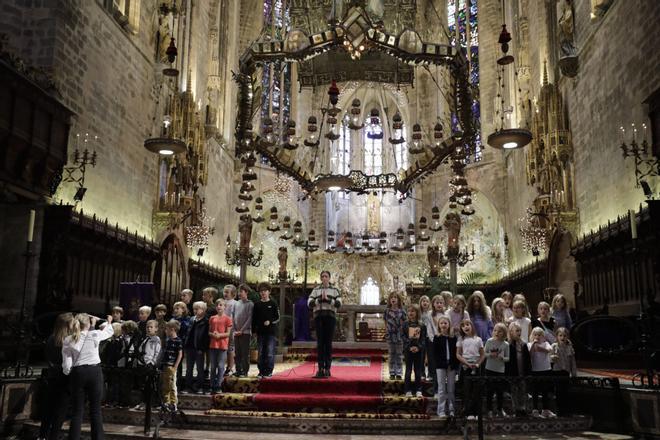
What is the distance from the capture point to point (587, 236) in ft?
48.0

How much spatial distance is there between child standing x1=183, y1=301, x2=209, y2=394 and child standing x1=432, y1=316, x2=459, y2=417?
3.30m

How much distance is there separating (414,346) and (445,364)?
2.46ft

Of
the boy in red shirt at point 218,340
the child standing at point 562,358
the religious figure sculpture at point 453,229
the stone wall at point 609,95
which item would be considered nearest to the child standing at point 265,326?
the boy in red shirt at point 218,340

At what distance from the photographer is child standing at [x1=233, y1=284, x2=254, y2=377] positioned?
9.48 metres

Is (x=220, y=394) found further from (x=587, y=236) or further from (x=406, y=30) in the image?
(x=587, y=236)

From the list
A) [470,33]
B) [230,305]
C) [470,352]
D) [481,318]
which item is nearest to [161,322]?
[230,305]

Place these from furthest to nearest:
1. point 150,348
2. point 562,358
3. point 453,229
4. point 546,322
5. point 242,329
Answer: point 453,229 → point 242,329 → point 546,322 → point 562,358 → point 150,348

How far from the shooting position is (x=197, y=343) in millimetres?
8852

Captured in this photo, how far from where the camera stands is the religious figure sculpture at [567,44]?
16.5m

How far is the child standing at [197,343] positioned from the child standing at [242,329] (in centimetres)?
69

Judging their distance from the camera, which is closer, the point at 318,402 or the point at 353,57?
the point at 318,402

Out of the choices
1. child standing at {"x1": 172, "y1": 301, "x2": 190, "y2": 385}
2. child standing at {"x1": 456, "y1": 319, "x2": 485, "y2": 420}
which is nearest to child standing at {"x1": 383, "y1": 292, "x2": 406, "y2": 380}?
child standing at {"x1": 456, "y1": 319, "x2": 485, "y2": 420}

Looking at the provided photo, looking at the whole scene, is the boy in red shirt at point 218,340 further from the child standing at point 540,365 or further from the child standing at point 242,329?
the child standing at point 540,365

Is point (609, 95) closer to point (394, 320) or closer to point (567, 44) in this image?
point (567, 44)
